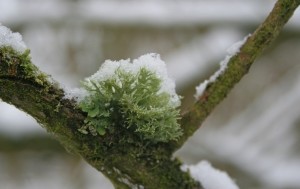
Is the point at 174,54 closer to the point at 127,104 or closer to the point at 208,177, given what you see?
the point at 208,177

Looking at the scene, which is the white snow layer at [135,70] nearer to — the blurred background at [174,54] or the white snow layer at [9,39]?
the white snow layer at [9,39]

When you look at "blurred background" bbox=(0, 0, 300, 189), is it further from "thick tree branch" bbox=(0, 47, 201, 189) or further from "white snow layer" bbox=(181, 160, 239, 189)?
"thick tree branch" bbox=(0, 47, 201, 189)

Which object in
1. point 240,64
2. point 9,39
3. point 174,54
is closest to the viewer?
point 9,39

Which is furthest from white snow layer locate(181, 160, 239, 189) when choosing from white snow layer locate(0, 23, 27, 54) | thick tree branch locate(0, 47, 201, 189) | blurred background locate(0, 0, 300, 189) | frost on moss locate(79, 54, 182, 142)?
blurred background locate(0, 0, 300, 189)

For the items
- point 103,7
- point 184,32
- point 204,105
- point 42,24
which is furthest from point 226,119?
point 204,105

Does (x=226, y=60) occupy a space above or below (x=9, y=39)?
above

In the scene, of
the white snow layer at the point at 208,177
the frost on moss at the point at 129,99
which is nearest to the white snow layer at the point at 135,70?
the frost on moss at the point at 129,99

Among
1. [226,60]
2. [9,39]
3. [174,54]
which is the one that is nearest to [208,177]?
[226,60]
